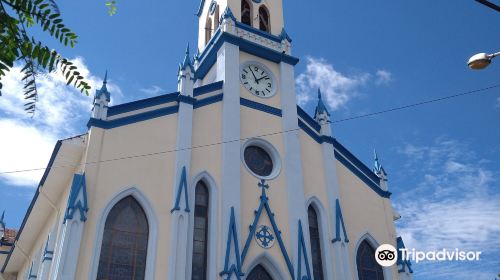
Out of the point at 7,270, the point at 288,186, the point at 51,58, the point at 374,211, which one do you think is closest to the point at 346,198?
the point at 374,211

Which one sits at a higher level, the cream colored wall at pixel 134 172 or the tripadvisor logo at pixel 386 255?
the cream colored wall at pixel 134 172

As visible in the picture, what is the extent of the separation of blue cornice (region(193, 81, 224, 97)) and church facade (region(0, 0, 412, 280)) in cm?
4

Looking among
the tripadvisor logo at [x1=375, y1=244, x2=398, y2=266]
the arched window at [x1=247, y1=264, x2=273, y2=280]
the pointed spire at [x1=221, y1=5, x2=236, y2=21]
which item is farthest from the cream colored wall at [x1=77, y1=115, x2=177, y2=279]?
the tripadvisor logo at [x1=375, y1=244, x2=398, y2=266]

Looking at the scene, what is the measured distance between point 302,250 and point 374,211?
506 centimetres

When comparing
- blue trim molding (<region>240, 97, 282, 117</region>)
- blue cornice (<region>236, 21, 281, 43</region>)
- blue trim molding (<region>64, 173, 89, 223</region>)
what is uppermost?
blue cornice (<region>236, 21, 281, 43</region>)

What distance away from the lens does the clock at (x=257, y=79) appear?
2106 cm

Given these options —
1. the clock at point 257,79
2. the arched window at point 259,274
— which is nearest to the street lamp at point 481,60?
the arched window at point 259,274

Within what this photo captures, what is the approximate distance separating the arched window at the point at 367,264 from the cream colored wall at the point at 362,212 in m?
0.41

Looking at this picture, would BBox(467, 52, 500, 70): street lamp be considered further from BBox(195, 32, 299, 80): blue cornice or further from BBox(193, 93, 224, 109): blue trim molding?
BBox(195, 32, 299, 80): blue cornice

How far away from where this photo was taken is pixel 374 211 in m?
21.5

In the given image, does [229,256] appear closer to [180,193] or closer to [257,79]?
[180,193]

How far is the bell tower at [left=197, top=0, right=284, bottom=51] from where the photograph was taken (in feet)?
76.2

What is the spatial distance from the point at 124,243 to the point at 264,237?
482 centimetres

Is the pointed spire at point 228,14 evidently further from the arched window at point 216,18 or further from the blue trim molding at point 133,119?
the blue trim molding at point 133,119
